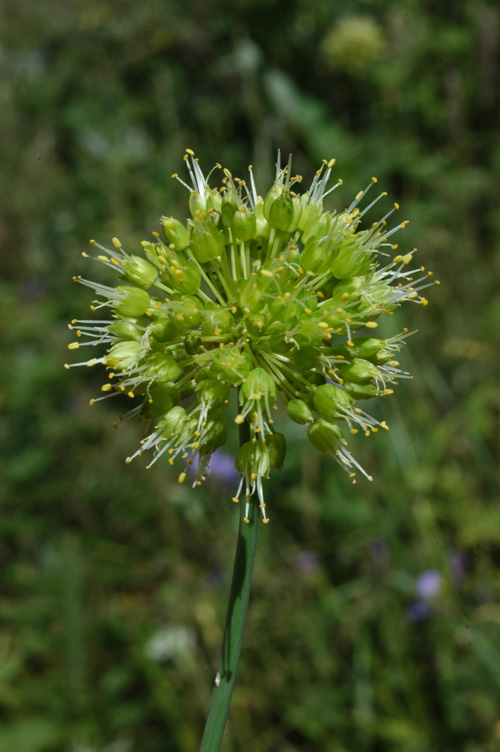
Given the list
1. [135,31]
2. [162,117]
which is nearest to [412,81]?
[162,117]

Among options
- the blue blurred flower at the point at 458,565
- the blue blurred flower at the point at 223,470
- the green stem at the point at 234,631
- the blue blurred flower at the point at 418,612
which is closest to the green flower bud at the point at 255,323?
the green stem at the point at 234,631

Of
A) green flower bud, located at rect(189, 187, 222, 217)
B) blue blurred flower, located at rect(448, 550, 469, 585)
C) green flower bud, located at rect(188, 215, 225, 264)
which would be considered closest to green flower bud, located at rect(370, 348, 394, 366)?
green flower bud, located at rect(188, 215, 225, 264)

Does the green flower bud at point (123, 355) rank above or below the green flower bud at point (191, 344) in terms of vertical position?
above

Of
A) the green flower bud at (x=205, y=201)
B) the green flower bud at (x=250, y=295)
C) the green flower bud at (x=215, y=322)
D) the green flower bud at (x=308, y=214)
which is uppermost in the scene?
the green flower bud at (x=205, y=201)

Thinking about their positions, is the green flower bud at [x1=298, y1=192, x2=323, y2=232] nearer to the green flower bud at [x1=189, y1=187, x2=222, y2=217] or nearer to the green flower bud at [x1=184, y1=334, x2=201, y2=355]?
the green flower bud at [x1=189, y1=187, x2=222, y2=217]

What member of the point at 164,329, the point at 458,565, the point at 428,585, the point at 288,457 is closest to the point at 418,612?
the point at 428,585

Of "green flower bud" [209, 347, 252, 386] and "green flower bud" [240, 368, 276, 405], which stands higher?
"green flower bud" [209, 347, 252, 386]

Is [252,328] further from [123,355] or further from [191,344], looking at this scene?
[123,355]

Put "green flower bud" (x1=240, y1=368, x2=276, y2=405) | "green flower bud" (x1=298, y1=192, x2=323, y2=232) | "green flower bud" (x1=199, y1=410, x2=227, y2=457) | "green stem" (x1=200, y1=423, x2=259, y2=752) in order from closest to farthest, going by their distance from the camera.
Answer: "green stem" (x1=200, y1=423, x2=259, y2=752) → "green flower bud" (x1=240, y1=368, x2=276, y2=405) → "green flower bud" (x1=199, y1=410, x2=227, y2=457) → "green flower bud" (x1=298, y1=192, x2=323, y2=232)

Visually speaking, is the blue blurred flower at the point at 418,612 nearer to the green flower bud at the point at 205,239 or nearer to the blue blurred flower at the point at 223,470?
the blue blurred flower at the point at 223,470
